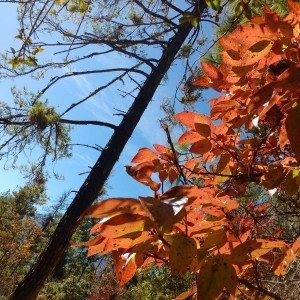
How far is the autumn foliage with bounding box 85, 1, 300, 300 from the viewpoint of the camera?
47cm

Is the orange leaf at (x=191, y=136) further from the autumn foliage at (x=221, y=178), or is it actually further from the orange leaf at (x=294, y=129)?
the orange leaf at (x=294, y=129)

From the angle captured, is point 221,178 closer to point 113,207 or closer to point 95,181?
point 113,207

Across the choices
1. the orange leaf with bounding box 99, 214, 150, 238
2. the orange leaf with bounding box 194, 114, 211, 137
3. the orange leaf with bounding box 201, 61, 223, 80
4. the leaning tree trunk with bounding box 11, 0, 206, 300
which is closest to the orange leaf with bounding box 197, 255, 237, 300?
the orange leaf with bounding box 99, 214, 150, 238

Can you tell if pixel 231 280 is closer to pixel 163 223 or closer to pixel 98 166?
pixel 163 223

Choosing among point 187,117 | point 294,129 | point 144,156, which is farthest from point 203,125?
point 294,129

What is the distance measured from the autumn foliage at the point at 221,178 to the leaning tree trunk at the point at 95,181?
197 centimetres

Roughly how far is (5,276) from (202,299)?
84.2ft

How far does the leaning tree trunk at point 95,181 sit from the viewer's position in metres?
3.37

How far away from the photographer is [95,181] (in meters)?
3.85

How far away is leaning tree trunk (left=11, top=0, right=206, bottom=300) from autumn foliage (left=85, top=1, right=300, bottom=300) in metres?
1.97

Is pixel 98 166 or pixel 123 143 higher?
pixel 123 143

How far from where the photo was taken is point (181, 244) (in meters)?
0.57

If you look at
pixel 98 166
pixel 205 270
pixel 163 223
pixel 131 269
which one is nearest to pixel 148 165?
pixel 131 269

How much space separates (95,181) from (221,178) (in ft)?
9.70
